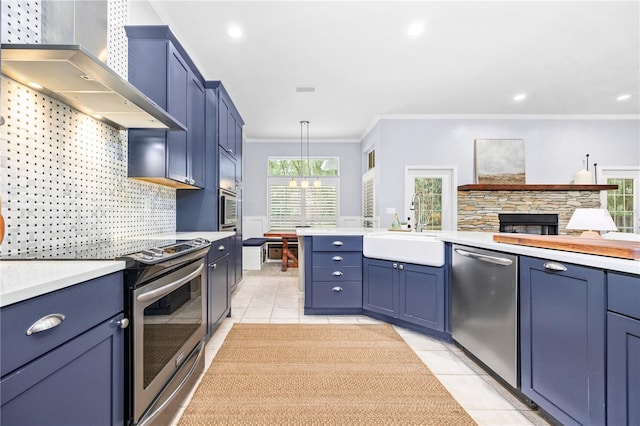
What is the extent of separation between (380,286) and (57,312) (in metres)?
2.46

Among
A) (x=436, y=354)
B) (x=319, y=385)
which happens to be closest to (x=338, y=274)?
(x=436, y=354)

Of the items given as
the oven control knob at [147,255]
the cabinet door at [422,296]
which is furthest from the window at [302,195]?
the oven control knob at [147,255]

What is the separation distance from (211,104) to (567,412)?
3488 millimetres

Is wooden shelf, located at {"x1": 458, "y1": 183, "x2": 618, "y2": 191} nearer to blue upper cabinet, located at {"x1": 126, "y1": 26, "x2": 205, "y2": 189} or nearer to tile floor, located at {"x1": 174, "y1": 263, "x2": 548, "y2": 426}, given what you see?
tile floor, located at {"x1": 174, "y1": 263, "x2": 548, "y2": 426}

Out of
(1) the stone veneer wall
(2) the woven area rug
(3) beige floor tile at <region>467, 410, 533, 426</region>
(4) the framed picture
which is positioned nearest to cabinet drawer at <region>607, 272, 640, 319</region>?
(3) beige floor tile at <region>467, 410, 533, 426</region>

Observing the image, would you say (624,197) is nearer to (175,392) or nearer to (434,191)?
(434,191)

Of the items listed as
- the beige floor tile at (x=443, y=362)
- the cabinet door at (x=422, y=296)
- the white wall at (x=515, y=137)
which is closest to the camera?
the beige floor tile at (x=443, y=362)

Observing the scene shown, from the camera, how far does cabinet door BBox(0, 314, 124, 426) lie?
70 cm

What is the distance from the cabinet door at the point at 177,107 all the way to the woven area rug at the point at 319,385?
59.2 inches

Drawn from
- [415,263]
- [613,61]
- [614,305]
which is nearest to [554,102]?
[613,61]

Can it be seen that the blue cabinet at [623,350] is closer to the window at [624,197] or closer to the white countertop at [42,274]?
the white countertop at [42,274]

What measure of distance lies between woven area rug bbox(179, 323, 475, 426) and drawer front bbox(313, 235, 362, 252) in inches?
33.8

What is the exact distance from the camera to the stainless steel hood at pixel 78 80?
3.48 feet

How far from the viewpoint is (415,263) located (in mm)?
2510
